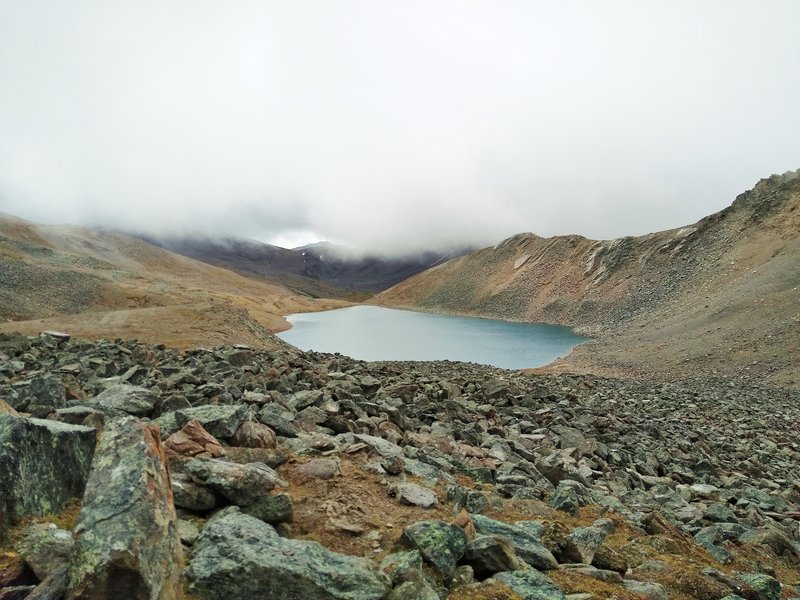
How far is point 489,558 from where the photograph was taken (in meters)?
5.75

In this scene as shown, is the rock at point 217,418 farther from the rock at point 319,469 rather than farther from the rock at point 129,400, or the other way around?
the rock at point 129,400

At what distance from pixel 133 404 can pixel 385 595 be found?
24.9 ft

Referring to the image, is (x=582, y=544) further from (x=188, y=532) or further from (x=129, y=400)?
(x=129, y=400)

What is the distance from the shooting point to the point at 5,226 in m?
158

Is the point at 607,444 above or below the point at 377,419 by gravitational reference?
below

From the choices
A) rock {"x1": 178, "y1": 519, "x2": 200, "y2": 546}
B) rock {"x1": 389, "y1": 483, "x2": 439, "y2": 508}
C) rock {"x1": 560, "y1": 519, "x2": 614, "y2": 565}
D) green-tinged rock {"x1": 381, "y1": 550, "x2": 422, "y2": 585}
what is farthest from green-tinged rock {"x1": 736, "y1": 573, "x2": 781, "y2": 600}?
rock {"x1": 178, "y1": 519, "x2": 200, "y2": 546}

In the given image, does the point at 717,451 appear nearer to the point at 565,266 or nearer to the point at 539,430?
the point at 539,430

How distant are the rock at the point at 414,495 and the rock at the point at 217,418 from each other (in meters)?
3.05

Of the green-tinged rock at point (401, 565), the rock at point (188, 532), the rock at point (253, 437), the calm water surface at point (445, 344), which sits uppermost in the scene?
the rock at point (253, 437)

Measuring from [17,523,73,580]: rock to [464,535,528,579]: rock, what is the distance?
13.4ft

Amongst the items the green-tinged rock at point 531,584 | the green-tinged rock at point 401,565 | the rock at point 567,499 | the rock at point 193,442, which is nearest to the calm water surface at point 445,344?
the rock at point 567,499

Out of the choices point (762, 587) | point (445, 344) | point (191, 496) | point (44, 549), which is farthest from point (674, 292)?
point (44, 549)

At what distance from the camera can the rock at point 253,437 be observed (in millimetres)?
8758

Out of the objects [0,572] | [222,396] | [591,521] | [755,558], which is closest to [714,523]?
[755,558]
